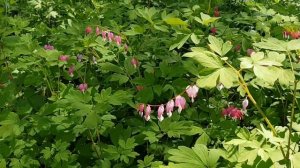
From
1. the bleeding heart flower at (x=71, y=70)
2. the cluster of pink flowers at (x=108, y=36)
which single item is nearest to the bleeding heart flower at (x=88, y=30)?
the cluster of pink flowers at (x=108, y=36)

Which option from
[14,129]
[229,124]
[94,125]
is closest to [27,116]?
[14,129]

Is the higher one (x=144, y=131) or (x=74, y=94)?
(x=74, y=94)

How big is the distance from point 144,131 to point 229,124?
0.60 meters

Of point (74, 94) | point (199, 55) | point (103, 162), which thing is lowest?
point (103, 162)

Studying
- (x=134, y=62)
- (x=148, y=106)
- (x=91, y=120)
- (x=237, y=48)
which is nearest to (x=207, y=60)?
(x=148, y=106)

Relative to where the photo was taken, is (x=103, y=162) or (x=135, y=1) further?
(x=135, y=1)

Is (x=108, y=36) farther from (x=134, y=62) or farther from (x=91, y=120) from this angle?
(x=91, y=120)

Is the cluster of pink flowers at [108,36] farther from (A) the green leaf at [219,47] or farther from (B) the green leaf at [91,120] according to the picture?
(A) the green leaf at [219,47]

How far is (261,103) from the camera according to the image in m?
2.83

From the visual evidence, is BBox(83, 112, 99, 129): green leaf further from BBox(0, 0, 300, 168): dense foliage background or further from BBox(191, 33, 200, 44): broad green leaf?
BBox(191, 33, 200, 44): broad green leaf

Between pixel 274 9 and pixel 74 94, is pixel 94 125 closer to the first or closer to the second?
pixel 74 94

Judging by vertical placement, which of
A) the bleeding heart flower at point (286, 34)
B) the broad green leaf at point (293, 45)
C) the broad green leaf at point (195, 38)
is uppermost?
the broad green leaf at point (293, 45)

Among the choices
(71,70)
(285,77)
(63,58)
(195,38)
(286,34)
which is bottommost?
(71,70)

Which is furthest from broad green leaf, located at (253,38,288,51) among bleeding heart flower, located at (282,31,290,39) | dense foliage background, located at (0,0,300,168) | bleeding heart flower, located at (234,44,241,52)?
bleeding heart flower, located at (234,44,241,52)
